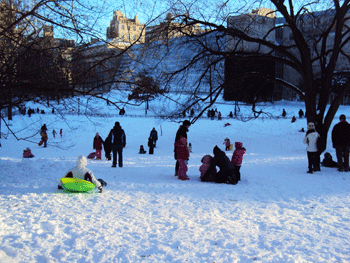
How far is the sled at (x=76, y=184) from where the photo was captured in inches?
259

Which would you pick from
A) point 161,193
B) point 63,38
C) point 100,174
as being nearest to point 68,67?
point 63,38

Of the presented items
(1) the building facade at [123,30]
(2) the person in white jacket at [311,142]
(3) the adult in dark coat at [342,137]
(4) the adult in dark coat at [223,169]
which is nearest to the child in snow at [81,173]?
(1) the building facade at [123,30]

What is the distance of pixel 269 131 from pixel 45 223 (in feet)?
95.2

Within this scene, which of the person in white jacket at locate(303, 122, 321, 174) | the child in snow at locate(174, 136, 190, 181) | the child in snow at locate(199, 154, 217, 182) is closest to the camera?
the child in snow at locate(199, 154, 217, 182)

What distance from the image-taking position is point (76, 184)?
6.61m

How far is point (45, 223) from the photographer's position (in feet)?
15.7

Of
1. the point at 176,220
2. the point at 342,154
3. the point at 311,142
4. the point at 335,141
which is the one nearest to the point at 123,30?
the point at 176,220

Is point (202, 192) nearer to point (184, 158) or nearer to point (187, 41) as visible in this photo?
point (184, 158)

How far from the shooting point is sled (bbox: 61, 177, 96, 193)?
21.6 ft

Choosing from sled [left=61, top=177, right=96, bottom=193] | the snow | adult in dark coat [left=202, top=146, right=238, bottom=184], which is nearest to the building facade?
the snow

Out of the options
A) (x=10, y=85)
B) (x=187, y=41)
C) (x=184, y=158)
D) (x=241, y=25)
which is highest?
(x=241, y=25)

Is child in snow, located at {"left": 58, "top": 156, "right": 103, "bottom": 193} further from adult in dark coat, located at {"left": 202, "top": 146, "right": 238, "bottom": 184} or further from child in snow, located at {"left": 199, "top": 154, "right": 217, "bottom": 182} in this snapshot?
adult in dark coat, located at {"left": 202, "top": 146, "right": 238, "bottom": 184}

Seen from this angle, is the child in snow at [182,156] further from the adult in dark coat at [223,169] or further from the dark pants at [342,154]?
the dark pants at [342,154]

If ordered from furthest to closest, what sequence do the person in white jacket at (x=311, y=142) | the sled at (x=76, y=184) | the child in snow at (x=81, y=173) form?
the person in white jacket at (x=311, y=142) < the child in snow at (x=81, y=173) < the sled at (x=76, y=184)
